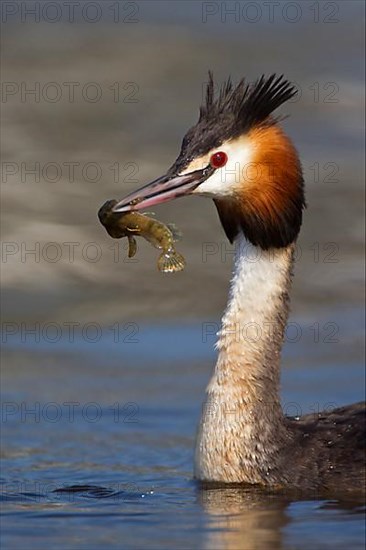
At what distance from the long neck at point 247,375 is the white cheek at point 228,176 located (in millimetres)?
325

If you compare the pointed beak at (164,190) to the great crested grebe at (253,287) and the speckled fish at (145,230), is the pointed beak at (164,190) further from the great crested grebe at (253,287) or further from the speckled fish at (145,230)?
the speckled fish at (145,230)

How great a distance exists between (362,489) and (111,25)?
10118 mm

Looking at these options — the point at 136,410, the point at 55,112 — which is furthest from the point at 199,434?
the point at 55,112

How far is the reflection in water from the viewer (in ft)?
27.8

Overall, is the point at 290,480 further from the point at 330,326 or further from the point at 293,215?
the point at 330,326

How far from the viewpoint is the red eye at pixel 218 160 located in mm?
9875

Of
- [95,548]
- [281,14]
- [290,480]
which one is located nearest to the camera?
[95,548]

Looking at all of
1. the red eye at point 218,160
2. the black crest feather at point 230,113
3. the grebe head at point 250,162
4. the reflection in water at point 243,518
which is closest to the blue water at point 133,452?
the reflection in water at point 243,518

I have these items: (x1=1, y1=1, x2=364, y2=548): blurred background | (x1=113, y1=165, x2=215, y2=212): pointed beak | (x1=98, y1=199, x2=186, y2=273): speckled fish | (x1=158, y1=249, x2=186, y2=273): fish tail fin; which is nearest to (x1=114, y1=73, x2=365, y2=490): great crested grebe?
(x1=113, y1=165, x2=215, y2=212): pointed beak

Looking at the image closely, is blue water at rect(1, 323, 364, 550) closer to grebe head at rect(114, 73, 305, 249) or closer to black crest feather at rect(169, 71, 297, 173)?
grebe head at rect(114, 73, 305, 249)

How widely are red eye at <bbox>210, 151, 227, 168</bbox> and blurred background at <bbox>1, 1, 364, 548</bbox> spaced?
1.87m

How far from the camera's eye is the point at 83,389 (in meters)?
12.4

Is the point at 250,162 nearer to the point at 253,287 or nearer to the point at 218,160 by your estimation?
Result: the point at 218,160

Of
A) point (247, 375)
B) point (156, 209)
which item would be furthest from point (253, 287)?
point (156, 209)
